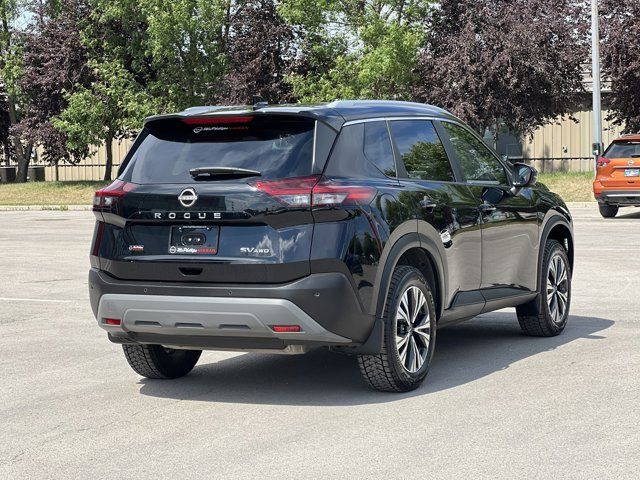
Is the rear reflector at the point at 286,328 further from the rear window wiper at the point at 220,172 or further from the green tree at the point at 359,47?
the green tree at the point at 359,47

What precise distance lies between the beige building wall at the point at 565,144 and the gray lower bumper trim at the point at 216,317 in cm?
4696

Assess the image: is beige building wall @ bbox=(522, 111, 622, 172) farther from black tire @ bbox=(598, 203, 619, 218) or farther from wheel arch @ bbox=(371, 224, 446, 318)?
wheel arch @ bbox=(371, 224, 446, 318)

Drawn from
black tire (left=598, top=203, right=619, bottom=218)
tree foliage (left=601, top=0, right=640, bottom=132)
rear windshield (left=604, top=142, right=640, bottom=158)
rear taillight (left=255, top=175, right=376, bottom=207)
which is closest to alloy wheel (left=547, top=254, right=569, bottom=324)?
rear taillight (left=255, top=175, right=376, bottom=207)

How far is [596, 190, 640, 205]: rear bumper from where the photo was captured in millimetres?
24375

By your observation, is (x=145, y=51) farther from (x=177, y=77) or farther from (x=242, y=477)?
(x=242, y=477)

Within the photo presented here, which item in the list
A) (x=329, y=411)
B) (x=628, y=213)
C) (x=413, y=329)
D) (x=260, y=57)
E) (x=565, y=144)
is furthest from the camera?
(x=565, y=144)

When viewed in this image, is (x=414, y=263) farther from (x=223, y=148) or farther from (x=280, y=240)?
(x=223, y=148)

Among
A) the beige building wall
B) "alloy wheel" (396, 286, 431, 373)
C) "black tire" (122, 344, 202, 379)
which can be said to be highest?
the beige building wall

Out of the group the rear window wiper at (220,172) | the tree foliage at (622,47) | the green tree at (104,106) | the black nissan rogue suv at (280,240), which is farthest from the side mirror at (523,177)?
the green tree at (104,106)

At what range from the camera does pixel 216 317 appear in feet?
22.5

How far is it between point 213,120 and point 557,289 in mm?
3777

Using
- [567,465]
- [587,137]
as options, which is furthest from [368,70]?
[567,465]

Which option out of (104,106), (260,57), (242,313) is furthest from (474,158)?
(104,106)

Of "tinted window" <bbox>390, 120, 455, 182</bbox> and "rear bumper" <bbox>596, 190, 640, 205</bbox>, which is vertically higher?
"tinted window" <bbox>390, 120, 455, 182</bbox>
